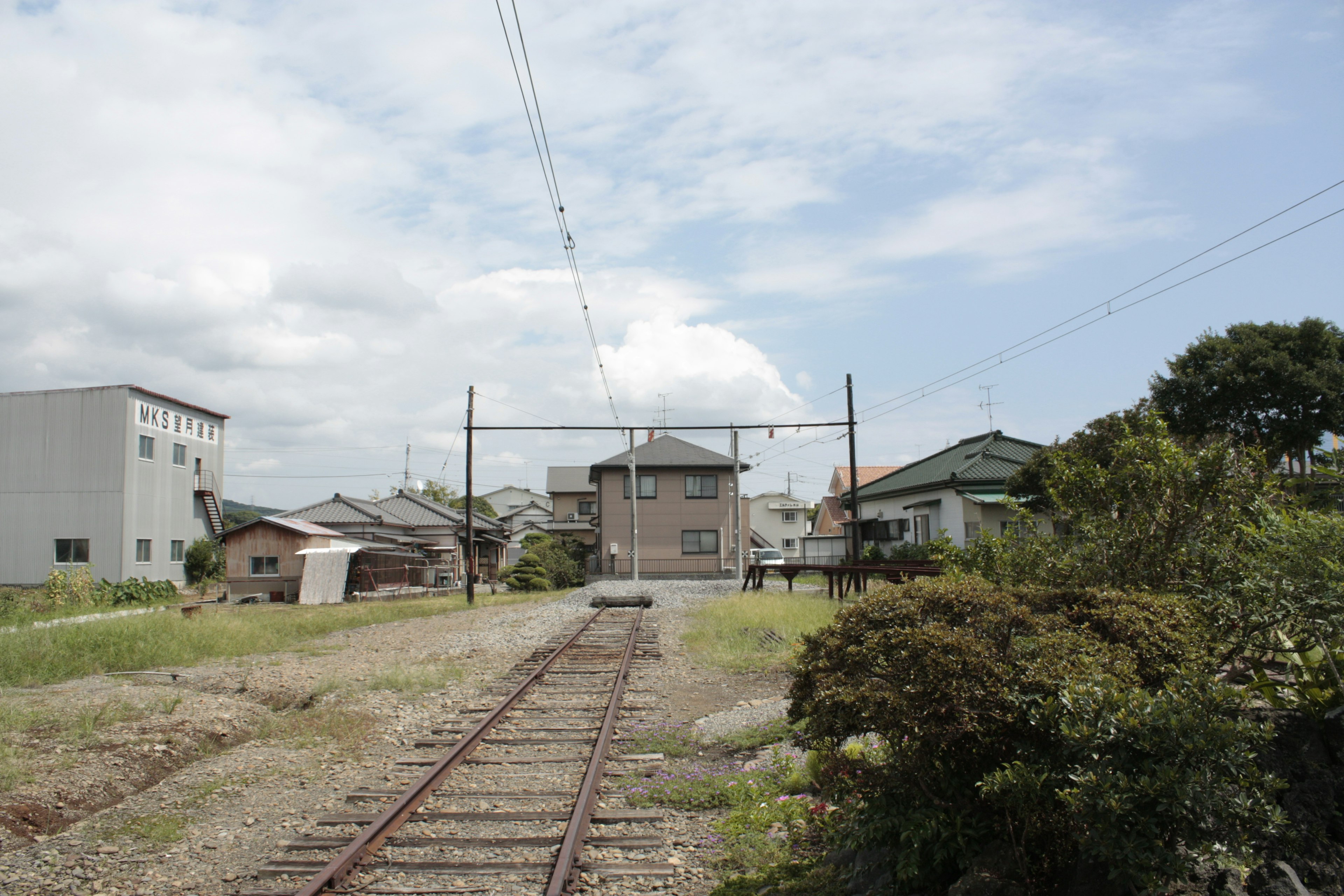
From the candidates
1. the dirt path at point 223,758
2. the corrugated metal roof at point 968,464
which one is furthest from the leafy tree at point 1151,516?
the corrugated metal roof at point 968,464

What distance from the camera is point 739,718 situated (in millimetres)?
8969

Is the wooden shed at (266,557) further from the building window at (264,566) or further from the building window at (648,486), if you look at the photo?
the building window at (648,486)

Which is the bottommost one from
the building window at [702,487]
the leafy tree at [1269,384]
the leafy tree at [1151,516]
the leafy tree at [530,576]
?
the leafy tree at [530,576]

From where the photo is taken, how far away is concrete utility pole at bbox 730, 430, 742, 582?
120 ft

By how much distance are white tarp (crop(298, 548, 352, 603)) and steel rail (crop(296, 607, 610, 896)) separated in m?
25.4

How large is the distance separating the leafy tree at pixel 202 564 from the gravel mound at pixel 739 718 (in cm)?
3816

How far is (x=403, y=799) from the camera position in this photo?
5.96 m

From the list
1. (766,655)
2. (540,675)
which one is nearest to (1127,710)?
(540,675)

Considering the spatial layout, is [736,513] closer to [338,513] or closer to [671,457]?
[671,457]

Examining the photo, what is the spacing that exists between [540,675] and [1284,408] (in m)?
29.9

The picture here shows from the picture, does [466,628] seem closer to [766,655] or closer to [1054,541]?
[766,655]

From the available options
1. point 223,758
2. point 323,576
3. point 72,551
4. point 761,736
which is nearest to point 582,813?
point 761,736

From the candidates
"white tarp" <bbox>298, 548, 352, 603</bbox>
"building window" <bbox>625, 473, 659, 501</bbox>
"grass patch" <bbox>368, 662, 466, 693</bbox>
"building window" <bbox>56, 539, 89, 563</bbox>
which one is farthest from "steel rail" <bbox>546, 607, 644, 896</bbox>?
"building window" <bbox>56, 539, 89, 563</bbox>

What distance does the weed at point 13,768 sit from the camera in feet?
21.2
